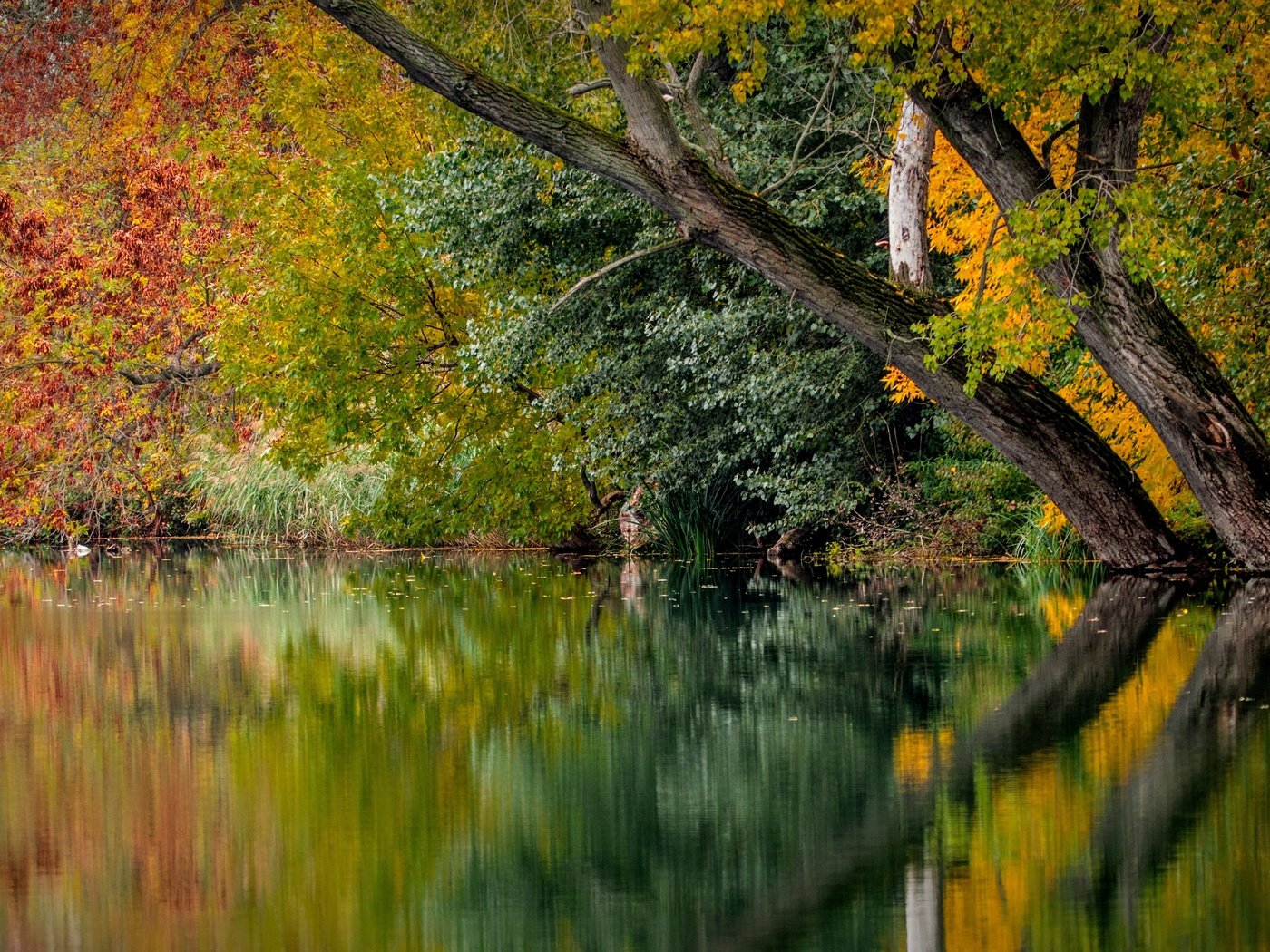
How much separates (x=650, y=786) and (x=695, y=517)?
62.0 feet

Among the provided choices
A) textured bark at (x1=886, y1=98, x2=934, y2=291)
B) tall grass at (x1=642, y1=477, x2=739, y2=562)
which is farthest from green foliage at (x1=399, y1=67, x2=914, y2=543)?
textured bark at (x1=886, y1=98, x2=934, y2=291)

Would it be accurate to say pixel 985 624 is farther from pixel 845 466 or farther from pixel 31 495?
pixel 31 495

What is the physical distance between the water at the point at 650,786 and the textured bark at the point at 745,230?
100 inches

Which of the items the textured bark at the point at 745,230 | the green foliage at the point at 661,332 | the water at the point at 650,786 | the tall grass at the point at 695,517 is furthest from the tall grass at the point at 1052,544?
the water at the point at 650,786

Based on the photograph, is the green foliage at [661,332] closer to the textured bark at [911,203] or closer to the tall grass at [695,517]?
the tall grass at [695,517]

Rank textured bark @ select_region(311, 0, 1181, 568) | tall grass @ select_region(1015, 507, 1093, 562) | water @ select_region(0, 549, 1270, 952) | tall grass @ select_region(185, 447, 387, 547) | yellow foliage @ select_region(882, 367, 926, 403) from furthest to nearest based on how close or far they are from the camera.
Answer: tall grass @ select_region(185, 447, 387, 547), tall grass @ select_region(1015, 507, 1093, 562), yellow foliage @ select_region(882, 367, 926, 403), textured bark @ select_region(311, 0, 1181, 568), water @ select_region(0, 549, 1270, 952)

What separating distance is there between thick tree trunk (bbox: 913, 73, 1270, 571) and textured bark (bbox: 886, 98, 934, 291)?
3.33 ft

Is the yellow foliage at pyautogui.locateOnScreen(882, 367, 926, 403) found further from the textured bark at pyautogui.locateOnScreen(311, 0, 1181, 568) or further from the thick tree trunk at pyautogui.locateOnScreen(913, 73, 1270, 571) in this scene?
the thick tree trunk at pyautogui.locateOnScreen(913, 73, 1270, 571)

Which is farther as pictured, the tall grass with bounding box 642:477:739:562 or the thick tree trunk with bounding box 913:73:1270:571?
the tall grass with bounding box 642:477:739:562

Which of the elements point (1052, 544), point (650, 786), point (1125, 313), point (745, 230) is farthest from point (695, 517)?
point (650, 786)

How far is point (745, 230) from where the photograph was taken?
15.8 metres

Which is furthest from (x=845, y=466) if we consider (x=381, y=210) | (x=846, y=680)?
(x=846, y=680)

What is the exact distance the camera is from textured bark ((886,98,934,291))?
16.6 metres

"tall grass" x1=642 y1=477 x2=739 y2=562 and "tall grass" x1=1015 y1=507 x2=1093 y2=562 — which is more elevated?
"tall grass" x1=642 y1=477 x2=739 y2=562
